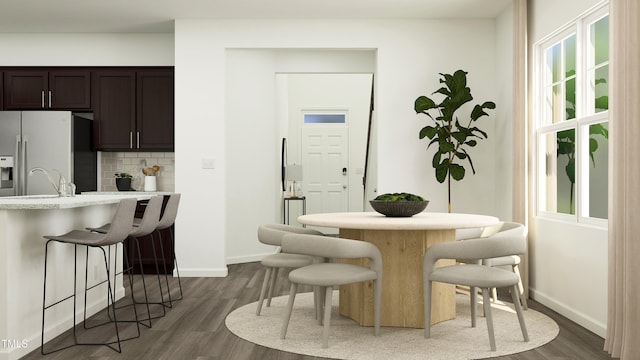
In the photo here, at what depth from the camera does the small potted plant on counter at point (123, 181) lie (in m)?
6.57

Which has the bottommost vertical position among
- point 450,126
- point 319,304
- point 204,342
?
point 204,342

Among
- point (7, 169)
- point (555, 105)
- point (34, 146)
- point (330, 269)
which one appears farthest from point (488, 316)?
point (7, 169)

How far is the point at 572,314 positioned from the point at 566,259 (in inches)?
16.2

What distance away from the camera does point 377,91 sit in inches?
235

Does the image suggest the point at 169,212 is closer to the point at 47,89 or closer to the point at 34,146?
the point at 34,146

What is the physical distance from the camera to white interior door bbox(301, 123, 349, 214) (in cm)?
989

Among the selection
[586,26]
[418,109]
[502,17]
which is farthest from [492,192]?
[586,26]

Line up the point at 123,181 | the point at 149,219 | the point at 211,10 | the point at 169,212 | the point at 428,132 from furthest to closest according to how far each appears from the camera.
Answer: the point at 123,181, the point at 211,10, the point at 428,132, the point at 169,212, the point at 149,219

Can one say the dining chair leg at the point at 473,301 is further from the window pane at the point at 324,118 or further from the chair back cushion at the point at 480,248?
the window pane at the point at 324,118

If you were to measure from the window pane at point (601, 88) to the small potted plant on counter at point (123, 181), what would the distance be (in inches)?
194

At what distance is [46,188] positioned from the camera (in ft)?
19.9

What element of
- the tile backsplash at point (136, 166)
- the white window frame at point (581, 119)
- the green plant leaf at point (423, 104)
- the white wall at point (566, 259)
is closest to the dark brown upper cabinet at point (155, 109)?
the tile backsplash at point (136, 166)

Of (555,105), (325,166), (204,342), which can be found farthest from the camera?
(325,166)

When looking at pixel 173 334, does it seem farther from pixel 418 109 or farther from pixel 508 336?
pixel 418 109
